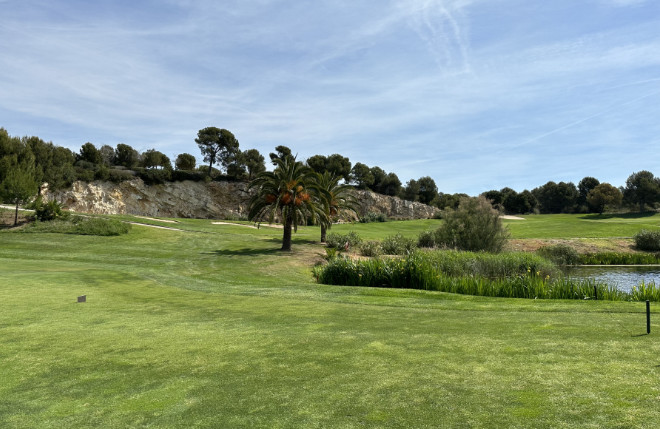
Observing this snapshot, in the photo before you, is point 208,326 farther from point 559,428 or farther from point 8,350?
point 559,428

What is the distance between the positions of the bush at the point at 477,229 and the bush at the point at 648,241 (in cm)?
1718

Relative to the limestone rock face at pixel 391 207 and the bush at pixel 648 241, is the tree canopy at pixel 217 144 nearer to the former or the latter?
the limestone rock face at pixel 391 207

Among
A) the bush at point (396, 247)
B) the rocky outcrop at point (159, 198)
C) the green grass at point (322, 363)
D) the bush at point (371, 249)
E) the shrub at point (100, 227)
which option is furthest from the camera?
the rocky outcrop at point (159, 198)

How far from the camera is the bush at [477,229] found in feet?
113

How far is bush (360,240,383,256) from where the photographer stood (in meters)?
31.0

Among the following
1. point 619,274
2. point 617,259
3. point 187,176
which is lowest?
point 619,274

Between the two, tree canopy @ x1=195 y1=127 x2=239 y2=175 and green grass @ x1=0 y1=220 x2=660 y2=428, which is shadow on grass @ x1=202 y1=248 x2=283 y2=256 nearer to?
green grass @ x1=0 y1=220 x2=660 y2=428

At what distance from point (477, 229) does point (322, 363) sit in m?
31.0

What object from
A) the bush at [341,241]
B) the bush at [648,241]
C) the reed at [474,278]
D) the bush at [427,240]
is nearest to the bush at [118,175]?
the bush at [341,241]

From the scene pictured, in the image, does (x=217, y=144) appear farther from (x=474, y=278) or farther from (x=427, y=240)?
(x=474, y=278)

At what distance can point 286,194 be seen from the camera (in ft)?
92.6

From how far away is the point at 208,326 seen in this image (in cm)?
910

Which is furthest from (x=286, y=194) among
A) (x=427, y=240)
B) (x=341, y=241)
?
(x=427, y=240)

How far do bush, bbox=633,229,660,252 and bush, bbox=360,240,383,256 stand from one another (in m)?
28.0
